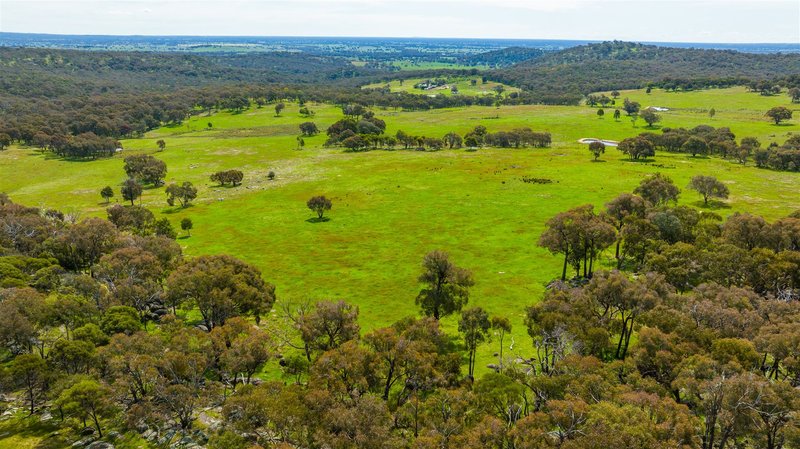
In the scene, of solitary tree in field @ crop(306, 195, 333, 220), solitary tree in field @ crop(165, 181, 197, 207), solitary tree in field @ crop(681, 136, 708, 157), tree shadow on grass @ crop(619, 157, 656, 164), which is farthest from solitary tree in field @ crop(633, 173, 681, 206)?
solitary tree in field @ crop(165, 181, 197, 207)

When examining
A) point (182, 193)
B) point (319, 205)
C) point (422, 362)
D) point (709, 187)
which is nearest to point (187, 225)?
point (182, 193)

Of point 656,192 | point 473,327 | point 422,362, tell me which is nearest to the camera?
point 422,362

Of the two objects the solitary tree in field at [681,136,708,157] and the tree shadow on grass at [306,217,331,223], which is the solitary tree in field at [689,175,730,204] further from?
the tree shadow on grass at [306,217,331,223]

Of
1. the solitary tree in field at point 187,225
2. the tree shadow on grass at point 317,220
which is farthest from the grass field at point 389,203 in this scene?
the solitary tree in field at point 187,225

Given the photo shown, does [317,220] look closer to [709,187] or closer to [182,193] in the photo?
[182,193]

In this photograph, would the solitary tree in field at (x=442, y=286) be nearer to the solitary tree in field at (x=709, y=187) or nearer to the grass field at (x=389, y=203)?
the grass field at (x=389, y=203)

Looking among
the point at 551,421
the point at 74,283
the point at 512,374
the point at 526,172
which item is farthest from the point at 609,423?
the point at 526,172

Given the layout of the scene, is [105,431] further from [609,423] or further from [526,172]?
[526,172]
